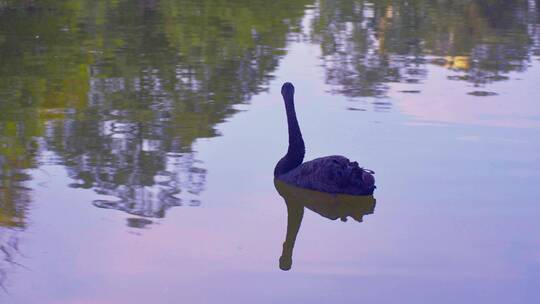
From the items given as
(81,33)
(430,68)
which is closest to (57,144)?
(430,68)

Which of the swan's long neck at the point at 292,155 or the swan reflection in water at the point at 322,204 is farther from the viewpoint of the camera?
the swan's long neck at the point at 292,155

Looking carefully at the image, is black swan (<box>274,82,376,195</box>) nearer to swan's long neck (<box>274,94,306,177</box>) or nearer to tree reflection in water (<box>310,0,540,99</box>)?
swan's long neck (<box>274,94,306,177</box>)

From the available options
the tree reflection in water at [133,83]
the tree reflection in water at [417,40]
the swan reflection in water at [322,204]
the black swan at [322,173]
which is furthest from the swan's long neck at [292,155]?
the tree reflection in water at [417,40]

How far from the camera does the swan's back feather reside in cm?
746

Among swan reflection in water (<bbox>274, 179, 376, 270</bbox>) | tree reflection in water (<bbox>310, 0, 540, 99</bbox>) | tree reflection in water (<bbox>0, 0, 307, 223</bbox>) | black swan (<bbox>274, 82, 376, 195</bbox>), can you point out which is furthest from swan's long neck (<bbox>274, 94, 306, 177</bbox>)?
tree reflection in water (<bbox>310, 0, 540, 99</bbox>)

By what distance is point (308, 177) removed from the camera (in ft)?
25.8

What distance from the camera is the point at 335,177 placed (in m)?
7.54

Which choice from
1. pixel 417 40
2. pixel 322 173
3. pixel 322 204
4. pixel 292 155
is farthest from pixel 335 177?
pixel 417 40

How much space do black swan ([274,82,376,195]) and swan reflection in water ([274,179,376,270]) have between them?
0.21ft

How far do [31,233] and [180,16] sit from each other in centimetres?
1295

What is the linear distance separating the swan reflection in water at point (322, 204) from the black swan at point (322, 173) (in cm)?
6

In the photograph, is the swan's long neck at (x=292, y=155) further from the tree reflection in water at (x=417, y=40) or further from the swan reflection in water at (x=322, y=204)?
the tree reflection in water at (x=417, y=40)

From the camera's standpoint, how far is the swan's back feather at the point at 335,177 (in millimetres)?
7457

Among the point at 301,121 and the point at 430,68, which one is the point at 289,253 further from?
the point at 430,68
